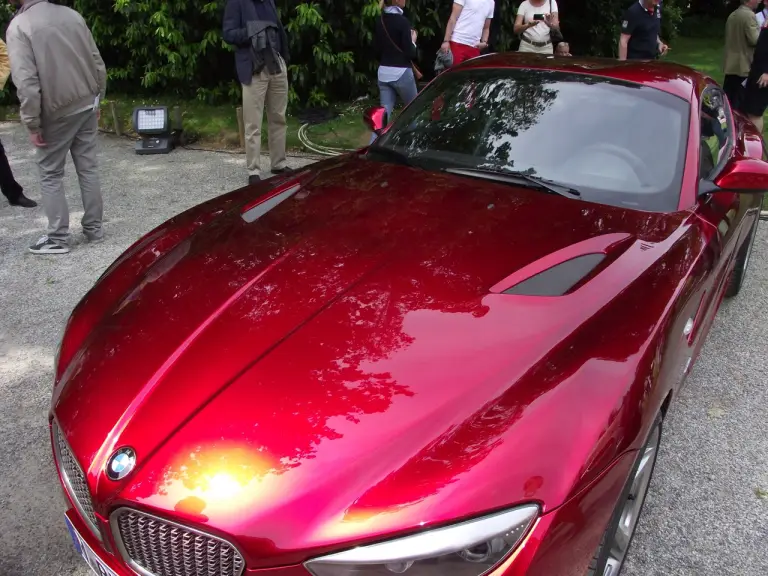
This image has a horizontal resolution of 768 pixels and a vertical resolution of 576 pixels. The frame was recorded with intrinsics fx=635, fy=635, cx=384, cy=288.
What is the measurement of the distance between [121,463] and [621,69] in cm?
277

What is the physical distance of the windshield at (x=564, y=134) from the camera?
2.58 meters

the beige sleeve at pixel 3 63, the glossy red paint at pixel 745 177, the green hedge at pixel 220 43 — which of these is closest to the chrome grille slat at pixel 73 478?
the glossy red paint at pixel 745 177

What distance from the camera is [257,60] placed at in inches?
226

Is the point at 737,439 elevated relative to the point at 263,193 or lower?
lower

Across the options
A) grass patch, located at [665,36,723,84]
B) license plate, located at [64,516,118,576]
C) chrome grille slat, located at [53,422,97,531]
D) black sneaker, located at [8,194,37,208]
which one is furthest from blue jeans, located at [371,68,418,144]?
grass patch, located at [665,36,723,84]

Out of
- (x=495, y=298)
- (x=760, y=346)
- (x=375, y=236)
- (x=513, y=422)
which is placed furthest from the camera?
(x=760, y=346)

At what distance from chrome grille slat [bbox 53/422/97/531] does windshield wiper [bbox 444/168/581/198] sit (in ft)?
5.97

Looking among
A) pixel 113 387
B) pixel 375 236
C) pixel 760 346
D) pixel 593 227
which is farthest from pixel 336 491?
pixel 760 346

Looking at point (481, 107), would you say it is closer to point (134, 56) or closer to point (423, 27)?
point (423, 27)

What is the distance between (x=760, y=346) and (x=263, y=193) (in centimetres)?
284

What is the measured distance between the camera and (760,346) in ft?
11.6

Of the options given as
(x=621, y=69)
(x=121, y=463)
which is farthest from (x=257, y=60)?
(x=121, y=463)

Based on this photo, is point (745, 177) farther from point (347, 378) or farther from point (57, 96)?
point (57, 96)

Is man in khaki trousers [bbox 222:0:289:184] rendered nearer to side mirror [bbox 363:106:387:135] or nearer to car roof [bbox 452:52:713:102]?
side mirror [bbox 363:106:387:135]
